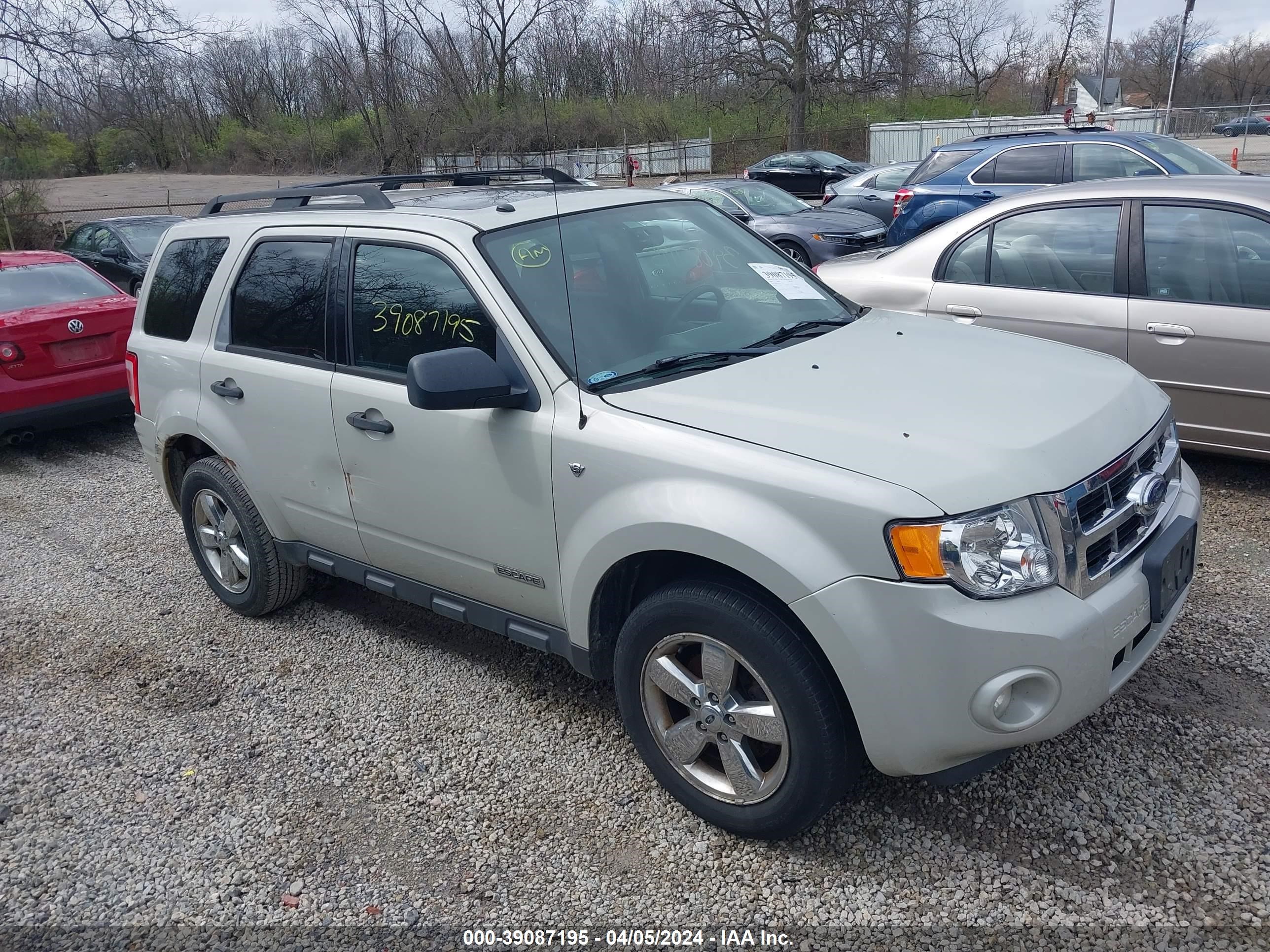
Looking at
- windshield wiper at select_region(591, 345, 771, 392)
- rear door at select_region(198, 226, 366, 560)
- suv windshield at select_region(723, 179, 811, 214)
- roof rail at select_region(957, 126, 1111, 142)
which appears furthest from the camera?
suv windshield at select_region(723, 179, 811, 214)

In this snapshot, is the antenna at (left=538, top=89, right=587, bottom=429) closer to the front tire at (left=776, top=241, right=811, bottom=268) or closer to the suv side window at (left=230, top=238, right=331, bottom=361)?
the suv side window at (left=230, top=238, right=331, bottom=361)

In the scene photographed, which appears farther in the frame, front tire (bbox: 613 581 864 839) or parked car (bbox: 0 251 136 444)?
parked car (bbox: 0 251 136 444)

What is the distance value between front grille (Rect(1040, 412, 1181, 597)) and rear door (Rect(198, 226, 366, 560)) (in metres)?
2.56

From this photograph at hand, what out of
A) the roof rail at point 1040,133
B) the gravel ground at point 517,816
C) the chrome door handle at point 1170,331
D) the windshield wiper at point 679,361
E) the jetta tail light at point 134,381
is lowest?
the gravel ground at point 517,816

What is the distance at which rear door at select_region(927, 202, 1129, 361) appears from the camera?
5.20m

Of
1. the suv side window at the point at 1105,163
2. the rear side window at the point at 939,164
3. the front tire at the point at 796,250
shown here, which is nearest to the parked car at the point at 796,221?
the front tire at the point at 796,250

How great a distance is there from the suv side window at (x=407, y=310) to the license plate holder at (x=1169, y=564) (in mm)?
2068

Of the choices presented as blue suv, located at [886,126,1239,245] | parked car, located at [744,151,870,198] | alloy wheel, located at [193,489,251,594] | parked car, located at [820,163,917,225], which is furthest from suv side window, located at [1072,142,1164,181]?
parked car, located at [744,151,870,198]

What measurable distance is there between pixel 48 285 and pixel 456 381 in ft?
22.8

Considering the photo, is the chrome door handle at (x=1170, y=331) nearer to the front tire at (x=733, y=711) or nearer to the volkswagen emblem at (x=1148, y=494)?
the volkswagen emblem at (x=1148, y=494)

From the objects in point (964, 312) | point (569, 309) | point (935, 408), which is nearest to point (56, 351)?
point (569, 309)

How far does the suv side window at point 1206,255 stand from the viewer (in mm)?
4824

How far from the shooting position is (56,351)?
764 cm

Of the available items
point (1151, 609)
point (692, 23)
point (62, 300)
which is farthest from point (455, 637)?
point (692, 23)
